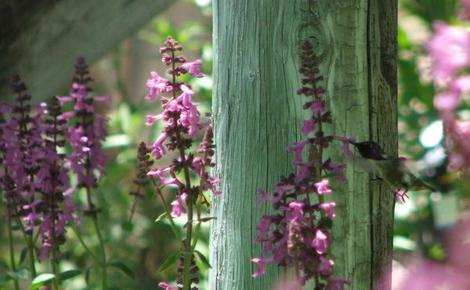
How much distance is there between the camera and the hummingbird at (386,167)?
2.04m

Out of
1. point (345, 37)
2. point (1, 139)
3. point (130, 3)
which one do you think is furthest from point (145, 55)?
point (345, 37)

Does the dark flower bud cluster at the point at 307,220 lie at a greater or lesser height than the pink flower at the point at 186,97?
lesser

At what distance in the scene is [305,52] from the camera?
178cm

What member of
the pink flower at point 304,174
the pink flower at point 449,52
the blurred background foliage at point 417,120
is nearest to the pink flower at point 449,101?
the pink flower at point 449,52

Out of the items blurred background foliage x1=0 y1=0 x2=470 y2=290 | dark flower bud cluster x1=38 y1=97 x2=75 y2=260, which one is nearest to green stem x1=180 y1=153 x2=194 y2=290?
dark flower bud cluster x1=38 y1=97 x2=75 y2=260

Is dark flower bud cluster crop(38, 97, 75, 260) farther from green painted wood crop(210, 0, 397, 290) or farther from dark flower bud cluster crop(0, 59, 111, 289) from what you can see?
green painted wood crop(210, 0, 397, 290)

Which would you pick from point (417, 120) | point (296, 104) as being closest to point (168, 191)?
point (417, 120)

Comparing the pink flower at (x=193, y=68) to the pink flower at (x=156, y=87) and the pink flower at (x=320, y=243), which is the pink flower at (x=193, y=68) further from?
the pink flower at (x=320, y=243)

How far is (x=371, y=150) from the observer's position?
2.04 metres

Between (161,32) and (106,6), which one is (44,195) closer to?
(106,6)

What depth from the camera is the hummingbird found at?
204cm

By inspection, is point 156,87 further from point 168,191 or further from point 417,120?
point 168,191

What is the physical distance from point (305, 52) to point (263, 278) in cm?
68

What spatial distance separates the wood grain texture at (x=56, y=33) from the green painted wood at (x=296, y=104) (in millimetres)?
880
